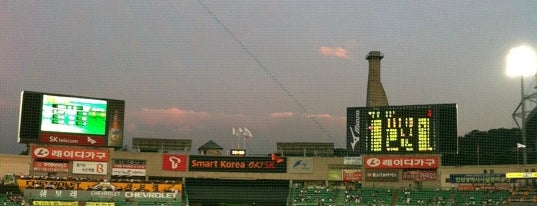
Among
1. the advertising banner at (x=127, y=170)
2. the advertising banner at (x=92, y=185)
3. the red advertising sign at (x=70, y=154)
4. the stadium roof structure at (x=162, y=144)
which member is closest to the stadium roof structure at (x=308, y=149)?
the stadium roof structure at (x=162, y=144)

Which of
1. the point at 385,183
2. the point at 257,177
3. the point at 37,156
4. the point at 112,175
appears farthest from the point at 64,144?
the point at 385,183

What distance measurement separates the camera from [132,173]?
3516cm

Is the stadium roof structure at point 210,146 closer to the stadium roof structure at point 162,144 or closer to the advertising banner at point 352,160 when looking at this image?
the stadium roof structure at point 162,144

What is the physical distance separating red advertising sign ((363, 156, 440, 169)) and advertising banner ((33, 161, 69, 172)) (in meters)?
17.2

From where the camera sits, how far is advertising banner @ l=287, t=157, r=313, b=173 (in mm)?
36750

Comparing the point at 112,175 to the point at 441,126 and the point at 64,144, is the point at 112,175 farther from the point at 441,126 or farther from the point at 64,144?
the point at 441,126

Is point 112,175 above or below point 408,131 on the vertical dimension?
below

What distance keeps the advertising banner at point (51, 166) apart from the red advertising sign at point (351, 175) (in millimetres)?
16769

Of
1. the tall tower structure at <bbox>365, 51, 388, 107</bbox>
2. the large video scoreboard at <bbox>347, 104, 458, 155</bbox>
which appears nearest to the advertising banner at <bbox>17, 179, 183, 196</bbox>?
the large video scoreboard at <bbox>347, 104, 458, 155</bbox>

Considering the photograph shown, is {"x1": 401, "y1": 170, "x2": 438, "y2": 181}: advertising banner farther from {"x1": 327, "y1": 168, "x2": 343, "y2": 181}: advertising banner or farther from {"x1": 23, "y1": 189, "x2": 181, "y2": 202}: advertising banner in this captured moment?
{"x1": 23, "y1": 189, "x2": 181, "y2": 202}: advertising banner

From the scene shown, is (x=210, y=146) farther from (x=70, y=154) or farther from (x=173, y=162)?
(x=70, y=154)

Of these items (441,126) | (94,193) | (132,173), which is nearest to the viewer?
Result: (441,126)

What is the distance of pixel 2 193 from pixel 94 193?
4776 mm

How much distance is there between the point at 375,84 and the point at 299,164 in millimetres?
21457
